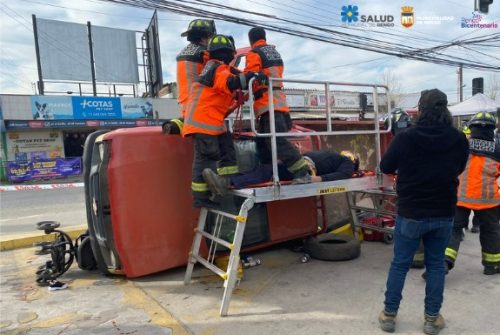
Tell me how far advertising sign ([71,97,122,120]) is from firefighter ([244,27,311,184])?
21.5 metres

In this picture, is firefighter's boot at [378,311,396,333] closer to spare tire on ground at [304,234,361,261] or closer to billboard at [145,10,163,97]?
spare tire on ground at [304,234,361,261]

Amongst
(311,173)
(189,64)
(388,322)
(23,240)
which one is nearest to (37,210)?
(23,240)

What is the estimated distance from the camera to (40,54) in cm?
2438

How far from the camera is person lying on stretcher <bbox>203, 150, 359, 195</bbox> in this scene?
3900mm

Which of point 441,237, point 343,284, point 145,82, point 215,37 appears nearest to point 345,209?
point 343,284

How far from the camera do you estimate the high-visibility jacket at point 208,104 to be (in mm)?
3876

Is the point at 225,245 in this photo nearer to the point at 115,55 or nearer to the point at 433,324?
the point at 433,324

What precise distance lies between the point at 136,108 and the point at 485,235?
2338cm

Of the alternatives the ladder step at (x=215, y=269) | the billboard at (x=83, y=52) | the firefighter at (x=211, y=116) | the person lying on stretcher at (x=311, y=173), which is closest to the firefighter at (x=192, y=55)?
the firefighter at (x=211, y=116)

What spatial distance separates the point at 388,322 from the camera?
3230mm

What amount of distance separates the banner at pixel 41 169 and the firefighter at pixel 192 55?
64.2 ft

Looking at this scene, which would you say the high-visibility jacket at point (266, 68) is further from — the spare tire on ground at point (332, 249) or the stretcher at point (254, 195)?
the spare tire on ground at point (332, 249)

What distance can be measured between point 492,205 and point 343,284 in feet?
5.70

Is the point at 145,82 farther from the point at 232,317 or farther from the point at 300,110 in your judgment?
the point at 232,317
